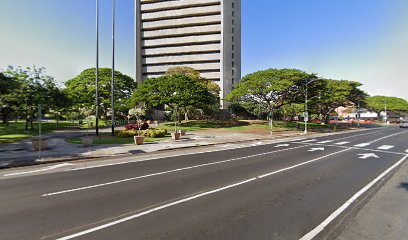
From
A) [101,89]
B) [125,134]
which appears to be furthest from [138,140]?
[101,89]

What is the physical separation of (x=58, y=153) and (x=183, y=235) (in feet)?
43.3

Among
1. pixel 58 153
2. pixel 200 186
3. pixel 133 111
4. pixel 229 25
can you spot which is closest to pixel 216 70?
pixel 229 25

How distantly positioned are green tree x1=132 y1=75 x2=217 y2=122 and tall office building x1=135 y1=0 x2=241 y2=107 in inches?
1246

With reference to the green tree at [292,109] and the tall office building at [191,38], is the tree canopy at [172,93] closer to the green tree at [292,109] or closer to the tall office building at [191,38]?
the green tree at [292,109]

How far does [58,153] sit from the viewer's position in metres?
14.0

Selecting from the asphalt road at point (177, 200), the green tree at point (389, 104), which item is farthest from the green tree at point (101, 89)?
the green tree at point (389, 104)

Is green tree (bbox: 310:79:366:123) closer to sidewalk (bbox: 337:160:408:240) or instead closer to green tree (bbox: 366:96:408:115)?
sidewalk (bbox: 337:160:408:240)

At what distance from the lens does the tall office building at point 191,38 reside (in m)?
70.6

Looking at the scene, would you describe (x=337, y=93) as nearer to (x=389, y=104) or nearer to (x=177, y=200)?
(x=177, y=200)

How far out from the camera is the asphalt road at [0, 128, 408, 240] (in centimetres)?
442

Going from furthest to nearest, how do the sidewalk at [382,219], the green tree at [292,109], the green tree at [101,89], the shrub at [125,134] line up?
1. the green tree at [292,109]
2. the green tree at [101,89]
3. the shrub at [125,134]
4. the sidewalk at [382,219]

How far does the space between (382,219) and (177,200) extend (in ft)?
16.0

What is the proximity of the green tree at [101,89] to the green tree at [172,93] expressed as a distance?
6487 millimetres

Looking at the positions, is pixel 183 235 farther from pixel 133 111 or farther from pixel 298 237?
pixel 133 111
